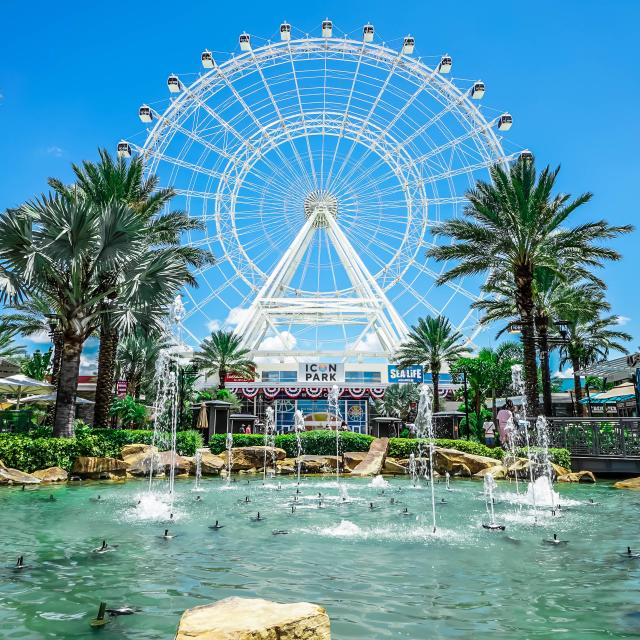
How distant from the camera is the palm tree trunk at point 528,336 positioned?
1731 cm

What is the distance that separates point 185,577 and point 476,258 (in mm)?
16529

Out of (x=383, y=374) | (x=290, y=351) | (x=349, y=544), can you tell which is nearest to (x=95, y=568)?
(x=349, y=544)

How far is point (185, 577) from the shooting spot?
5.21m

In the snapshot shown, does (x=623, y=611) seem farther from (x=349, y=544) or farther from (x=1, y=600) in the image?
(x=1, y=600)

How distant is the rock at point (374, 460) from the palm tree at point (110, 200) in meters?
8.16

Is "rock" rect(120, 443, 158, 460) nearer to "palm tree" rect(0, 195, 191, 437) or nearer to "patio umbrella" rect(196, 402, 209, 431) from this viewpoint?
"palm tree" rect(0, 195, 191, 437)

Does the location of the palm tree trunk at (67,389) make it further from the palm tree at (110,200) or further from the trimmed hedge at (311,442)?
the trimmed hedge at (311,442)

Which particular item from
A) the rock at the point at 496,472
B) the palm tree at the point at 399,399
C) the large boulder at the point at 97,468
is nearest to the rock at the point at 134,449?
the large boulder at the point at 97,468

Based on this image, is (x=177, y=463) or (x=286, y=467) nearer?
(x=177, y=463)

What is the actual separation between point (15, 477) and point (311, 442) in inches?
385

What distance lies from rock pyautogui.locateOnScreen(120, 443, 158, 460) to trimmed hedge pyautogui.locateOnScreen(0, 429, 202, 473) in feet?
0.46

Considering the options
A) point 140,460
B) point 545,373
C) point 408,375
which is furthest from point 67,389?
point 408,375

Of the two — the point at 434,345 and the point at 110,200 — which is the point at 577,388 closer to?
the point at 434,345

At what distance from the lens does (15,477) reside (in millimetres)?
13141
